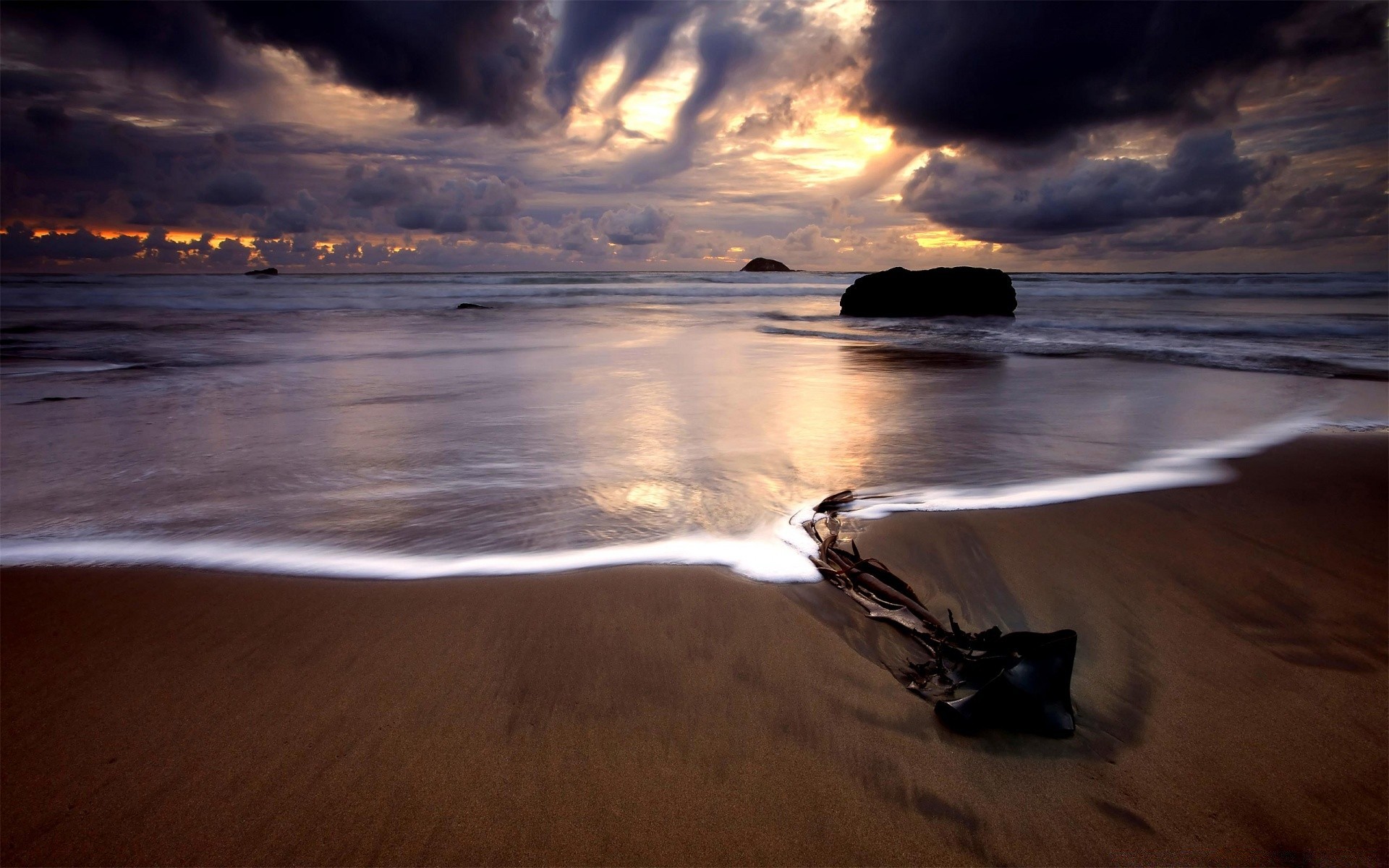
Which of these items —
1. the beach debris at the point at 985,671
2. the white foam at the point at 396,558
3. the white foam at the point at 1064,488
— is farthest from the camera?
the white foam at the point at 1064,488

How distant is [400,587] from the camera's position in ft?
6.41

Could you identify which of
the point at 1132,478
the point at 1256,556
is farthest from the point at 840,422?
the point at 1256,556

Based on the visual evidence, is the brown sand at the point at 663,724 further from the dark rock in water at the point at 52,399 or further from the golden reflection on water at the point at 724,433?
the dark rock in water at the point at 52,399

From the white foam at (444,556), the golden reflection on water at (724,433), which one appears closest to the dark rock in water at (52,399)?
the white foam at (444,556)

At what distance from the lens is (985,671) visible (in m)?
1.43

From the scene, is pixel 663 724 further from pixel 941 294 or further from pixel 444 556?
pixel 941 294

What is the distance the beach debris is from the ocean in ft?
1.14

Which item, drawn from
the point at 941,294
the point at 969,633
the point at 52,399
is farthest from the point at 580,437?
the point at 941,294

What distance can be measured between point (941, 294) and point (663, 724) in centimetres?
1687

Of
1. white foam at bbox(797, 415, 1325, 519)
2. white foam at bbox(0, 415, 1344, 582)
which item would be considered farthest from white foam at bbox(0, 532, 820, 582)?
white foam at bbox(797, 415, 1325, 519)

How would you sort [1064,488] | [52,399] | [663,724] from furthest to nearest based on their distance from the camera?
[52,399] < [1064,488] < [663,724]

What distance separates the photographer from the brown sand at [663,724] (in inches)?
44.8

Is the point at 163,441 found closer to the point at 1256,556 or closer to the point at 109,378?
the point at 109,378

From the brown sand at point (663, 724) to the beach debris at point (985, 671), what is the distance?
0.15ft
